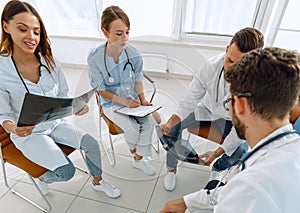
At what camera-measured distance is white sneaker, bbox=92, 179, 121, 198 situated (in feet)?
4.61

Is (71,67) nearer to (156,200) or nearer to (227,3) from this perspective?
(227,3)

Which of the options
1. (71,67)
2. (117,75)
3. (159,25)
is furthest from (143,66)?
(71,67)

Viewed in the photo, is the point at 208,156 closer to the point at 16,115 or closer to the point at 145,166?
the point at 145,166

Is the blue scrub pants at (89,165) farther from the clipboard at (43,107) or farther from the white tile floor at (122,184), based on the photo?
the clipboard at (43,107)

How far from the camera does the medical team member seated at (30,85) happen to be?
3.55 ft

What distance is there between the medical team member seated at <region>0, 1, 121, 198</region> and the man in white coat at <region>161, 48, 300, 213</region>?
32.6 inches

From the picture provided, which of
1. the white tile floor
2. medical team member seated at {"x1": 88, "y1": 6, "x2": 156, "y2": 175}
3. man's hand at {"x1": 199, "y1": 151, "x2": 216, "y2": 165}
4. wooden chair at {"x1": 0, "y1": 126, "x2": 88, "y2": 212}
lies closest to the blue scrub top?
medical team member seated at {"x1": 88, "y1": 6, "x2": 156, "y2": 175}

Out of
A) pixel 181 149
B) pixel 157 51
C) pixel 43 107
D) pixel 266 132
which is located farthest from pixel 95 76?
pixel 157 51

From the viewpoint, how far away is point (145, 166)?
1.58 meters

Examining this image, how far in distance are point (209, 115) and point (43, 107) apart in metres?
0.92

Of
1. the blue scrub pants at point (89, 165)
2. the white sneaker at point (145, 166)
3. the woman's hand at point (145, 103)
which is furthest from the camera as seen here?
the white sneaker at point (145, 166)

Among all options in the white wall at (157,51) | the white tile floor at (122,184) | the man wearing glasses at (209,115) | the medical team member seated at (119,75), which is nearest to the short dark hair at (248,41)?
the man wearing glasses at (209,115)

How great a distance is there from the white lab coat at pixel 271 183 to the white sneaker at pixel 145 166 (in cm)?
96

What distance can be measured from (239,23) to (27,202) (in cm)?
248
